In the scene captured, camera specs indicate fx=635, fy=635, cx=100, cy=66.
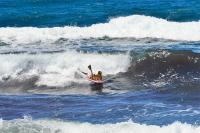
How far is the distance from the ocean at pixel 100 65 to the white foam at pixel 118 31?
5cm

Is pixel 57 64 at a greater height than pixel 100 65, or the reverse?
pixel 57 64

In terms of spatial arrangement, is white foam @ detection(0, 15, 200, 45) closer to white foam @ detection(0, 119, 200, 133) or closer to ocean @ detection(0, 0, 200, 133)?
ocean @ detection(0, 0, 200, 133)

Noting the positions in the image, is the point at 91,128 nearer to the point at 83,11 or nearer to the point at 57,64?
the point at 57,64

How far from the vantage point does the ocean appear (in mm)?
15945

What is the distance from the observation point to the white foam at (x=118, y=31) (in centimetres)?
3070

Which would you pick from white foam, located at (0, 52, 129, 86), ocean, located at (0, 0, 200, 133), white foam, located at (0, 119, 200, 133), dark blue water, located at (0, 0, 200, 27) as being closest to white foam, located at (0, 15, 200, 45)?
ocean, located at (0, 0, 200, 133)

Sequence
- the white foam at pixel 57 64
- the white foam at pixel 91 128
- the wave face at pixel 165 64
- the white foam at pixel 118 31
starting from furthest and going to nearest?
the white foam at pixel 118 31, the white foam at pixel 57 64, the wave face at pixel 165 64, the white foam at pixel 91 128

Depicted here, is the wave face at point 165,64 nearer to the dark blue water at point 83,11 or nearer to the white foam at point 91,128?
the white foam at point 91,128

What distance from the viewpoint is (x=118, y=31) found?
31953 millimetres

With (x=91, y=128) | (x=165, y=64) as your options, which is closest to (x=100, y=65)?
(x=165, y=64)

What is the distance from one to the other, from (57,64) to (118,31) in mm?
8947

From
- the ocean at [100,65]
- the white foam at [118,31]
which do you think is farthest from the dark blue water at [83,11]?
the white foam at [118,31]

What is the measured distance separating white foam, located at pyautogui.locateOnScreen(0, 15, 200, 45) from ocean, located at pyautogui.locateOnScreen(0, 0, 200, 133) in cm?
5

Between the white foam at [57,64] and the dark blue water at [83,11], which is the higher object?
the dark blue water at [83,11]
